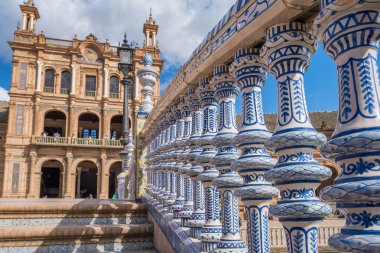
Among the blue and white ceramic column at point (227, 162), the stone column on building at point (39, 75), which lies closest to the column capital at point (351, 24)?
the blue and white ceramic column at point (227, 162)

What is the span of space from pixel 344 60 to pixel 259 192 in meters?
0.77

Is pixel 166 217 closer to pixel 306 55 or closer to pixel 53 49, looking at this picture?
pixel 306 55

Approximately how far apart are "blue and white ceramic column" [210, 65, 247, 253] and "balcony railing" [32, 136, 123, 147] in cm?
2516

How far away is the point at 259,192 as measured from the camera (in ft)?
5.06

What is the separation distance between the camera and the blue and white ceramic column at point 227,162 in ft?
6.18

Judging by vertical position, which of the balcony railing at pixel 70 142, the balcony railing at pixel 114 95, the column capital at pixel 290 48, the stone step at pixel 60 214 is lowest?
the stone step at pixel 60 214

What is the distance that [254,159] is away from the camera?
1.56 metres

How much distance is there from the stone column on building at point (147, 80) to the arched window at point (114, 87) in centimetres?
2484

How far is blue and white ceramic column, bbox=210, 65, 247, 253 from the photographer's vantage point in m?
1.88

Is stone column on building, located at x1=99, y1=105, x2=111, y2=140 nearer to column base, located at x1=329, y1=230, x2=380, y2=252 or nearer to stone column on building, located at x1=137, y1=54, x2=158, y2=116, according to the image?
stone column on building, located at x1=137, y1=54, x2=158, y2=116

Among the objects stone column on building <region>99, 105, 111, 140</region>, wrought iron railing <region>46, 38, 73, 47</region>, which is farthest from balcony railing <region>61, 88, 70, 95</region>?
wrought iron railing <region>46, 38, 73, 47</region>

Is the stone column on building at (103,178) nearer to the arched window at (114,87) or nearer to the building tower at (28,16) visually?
the arched window at (114,87)

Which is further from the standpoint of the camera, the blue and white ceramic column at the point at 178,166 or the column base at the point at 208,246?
the blue and white ceramic column at the point at 178,166

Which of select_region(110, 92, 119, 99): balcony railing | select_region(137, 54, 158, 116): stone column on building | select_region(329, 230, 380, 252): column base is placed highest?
select_region(110, 92, 119, 99): balcony railing
